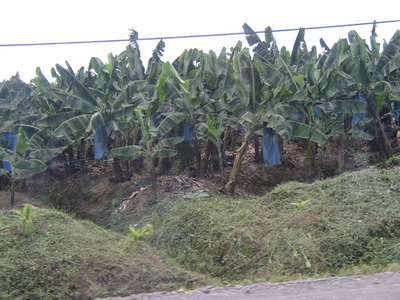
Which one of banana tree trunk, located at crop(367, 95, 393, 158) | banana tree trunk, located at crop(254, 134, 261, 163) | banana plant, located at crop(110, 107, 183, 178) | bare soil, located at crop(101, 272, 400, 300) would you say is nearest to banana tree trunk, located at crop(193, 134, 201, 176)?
banana plant, located at crop(110, 107, 183, 178)

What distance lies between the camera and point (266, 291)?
630 centimetres

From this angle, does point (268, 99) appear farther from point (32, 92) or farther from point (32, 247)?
point (32, 92)

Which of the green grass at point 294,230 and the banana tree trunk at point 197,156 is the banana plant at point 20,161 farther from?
the banana tree trunk at point 197,156

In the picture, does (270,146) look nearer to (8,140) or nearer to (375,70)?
(375,70)

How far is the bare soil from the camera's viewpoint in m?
5.79

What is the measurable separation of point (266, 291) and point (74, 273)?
2.72 meters

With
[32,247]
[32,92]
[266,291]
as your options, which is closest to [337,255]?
[266,291]

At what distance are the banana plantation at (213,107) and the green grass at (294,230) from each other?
85.6 inches

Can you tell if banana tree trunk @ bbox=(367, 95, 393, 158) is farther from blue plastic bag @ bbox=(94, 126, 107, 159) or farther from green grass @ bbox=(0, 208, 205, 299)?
green grass @ bbox=(0, 208, 205, 299)

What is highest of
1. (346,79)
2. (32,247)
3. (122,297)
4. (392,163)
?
(346,79)

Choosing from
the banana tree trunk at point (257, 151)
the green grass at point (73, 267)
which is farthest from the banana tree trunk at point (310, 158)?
the green grass at point (73, 267)

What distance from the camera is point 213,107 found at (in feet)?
47.1

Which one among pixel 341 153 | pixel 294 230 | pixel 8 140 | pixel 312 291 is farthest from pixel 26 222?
pixel 341 153

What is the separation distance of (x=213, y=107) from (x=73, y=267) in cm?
772
